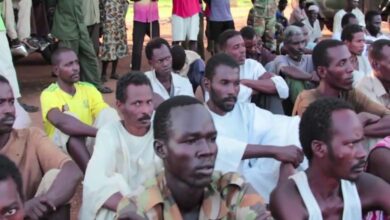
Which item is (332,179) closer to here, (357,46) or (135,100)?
(135,100)

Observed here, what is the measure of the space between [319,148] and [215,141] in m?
0.48

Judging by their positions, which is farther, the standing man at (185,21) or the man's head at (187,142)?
the standing man at (185,21)

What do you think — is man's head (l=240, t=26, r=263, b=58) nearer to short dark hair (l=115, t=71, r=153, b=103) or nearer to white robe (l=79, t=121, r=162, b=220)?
short dark hair (l=115, t=71, r=153, b=103)

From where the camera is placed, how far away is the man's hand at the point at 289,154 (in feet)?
10.7

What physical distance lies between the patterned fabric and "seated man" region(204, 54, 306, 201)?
14.5 feet

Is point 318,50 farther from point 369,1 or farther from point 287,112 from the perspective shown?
point 369,1

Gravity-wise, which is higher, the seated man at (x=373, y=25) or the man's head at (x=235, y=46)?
the man's head at (x=235, y=46)

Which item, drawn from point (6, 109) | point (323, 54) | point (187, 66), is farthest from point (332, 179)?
point (187, 66)

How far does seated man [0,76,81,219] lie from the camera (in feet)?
9.66

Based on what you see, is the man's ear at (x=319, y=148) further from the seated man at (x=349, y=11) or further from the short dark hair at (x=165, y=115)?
the seated man at (x=349, y=11)

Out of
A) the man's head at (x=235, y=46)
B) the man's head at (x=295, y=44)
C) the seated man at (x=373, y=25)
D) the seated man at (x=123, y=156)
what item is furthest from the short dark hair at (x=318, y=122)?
the seated man at (x=373, y=25)

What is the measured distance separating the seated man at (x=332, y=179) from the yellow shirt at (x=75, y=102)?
2.20 meters

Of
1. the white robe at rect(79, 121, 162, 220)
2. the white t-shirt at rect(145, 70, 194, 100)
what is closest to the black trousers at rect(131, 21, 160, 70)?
the white t-shirt at rect(145, 70, 194, 100)

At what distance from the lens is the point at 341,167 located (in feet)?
7.99
